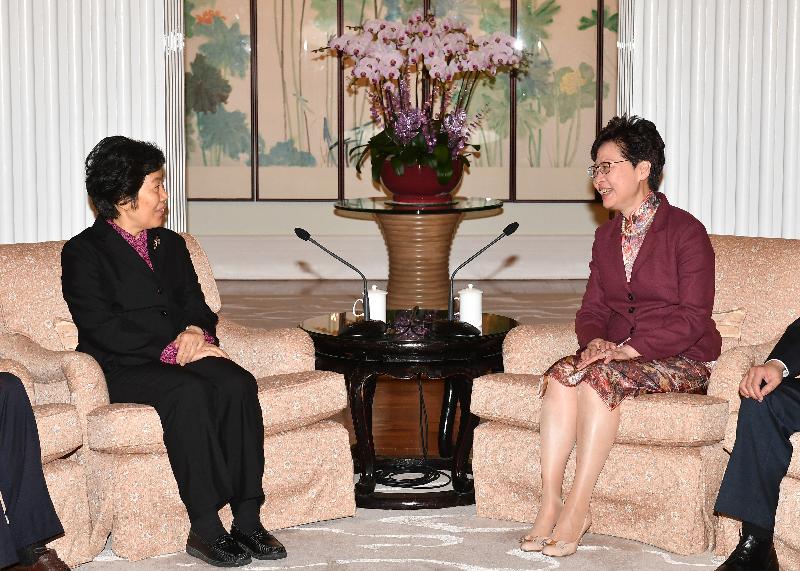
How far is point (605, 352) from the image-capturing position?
152 inches

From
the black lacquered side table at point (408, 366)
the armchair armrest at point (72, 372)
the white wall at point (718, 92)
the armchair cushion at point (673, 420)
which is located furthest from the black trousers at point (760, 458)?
the white wall at point (718, 92)

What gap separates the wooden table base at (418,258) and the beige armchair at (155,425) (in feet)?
6.95

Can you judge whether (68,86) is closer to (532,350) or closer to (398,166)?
(398,166)

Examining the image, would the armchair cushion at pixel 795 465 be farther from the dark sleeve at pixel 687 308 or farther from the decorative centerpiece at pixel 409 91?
the decorative centerpiece at pixel 409 91

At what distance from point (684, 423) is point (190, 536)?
1464 millimetres

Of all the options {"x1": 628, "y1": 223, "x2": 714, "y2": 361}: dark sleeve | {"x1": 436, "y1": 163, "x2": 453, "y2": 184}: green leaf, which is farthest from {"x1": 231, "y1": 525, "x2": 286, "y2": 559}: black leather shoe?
{"x1": 436, "y1": 163, "x2": 453, "y2": 184}: green leaf

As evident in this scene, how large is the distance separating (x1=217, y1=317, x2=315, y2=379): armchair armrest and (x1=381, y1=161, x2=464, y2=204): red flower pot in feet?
7.29

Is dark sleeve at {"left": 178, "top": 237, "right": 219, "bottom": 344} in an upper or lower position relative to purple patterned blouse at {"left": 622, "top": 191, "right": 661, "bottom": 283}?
lower

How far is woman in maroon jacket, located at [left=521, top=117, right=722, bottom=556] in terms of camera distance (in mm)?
3695

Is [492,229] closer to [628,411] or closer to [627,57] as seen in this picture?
[627,57]

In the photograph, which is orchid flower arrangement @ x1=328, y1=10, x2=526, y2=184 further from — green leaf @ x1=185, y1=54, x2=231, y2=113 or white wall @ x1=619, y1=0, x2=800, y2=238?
green leaf @ x1=185, y1=54, x2=231, y2=113

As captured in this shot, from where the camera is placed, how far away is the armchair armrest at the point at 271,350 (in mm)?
4176

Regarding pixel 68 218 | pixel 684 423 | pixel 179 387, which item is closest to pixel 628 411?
pixel 684 423

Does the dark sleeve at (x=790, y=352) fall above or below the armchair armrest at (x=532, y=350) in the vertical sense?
above
